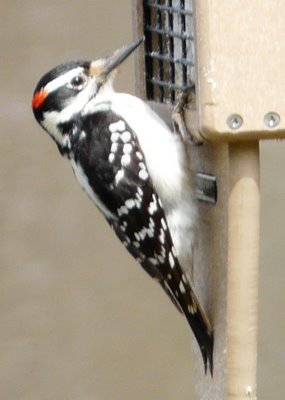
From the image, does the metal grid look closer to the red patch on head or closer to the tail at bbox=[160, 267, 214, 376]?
the red patch on head

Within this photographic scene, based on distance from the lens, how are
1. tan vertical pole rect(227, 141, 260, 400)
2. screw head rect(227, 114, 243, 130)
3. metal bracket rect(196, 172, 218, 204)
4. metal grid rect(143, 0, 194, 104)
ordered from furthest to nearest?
metal grid rect(143, 0, 194, 104), metal bracket rect(196, 172, 218, 204), tan vertical pole rect(227, 141, 260, 400), screw head rect(227, 114, 243, 130)

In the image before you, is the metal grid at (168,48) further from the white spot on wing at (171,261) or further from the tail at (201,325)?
the tail at (201,325)

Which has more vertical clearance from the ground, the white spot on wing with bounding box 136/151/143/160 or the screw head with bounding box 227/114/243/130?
the screw head with bounding box 227/114/243/130

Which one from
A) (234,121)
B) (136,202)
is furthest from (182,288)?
(234,121)

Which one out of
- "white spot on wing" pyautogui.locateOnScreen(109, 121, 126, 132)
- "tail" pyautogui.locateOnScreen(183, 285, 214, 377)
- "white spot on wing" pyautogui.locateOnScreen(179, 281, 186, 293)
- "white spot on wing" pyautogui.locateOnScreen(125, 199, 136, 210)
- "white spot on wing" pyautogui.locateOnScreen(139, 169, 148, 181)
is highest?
"white spot on wing" pyautogui.locateOnScreen(109, 121, 126, 132)

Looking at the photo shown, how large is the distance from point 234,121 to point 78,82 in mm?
582

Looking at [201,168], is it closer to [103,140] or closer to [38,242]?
[103,140]

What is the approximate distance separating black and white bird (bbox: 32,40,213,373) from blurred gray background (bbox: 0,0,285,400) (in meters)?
1.37

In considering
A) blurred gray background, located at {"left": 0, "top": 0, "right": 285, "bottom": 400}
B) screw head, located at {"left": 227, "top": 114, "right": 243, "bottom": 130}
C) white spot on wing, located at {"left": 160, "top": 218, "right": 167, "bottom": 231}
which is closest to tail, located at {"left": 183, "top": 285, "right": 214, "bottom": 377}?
white spot on wing, located at {"left": 160, "top": 218, "right": 167, "bottom": 231}

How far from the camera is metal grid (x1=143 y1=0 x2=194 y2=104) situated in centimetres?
288

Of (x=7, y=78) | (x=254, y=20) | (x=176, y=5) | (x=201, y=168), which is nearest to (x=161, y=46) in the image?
(x=176, y=5)

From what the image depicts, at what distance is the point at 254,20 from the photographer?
2.45 meters

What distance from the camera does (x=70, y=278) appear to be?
178 inches

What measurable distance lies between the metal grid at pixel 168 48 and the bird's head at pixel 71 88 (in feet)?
A: 0.39
